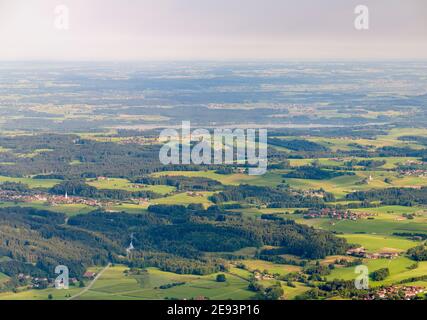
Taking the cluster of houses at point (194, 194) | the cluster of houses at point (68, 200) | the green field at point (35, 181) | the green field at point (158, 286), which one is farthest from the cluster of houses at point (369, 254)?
the green field at point (35, 181)

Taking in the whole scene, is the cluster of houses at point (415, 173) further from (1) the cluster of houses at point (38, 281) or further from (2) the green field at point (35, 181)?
(1) the cluster of houses at point (38, 281)

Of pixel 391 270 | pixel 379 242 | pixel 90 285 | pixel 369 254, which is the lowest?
pixel 379 242

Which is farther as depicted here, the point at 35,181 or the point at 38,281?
the point at 35,181

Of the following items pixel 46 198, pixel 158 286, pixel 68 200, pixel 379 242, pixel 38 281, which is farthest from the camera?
pixel 46 198

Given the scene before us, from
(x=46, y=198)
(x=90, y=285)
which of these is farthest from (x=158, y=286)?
(x=46, y=198)

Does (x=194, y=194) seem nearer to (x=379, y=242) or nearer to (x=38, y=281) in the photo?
(x=379, y=242)

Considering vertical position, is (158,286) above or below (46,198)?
above

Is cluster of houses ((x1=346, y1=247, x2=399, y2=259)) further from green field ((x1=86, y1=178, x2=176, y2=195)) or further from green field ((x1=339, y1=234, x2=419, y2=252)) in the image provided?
green field ((x1=86, y1=178, x2=176, y2=195))

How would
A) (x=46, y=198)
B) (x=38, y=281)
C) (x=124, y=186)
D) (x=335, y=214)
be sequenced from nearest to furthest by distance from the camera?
(x=38, y=281) → (x=335, y=214) → (x=46, y=198) → (x=124, y=186)
